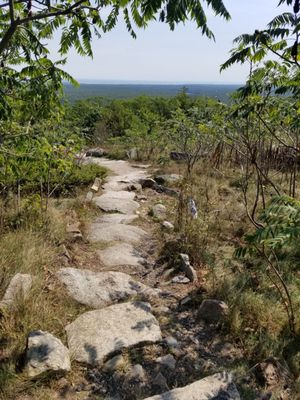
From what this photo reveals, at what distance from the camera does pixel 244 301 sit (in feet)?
12.2

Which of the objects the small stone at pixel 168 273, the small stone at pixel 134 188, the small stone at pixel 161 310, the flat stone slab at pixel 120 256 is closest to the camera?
Answer: the small stone at pixel 161 310

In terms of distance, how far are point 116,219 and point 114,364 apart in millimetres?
3971

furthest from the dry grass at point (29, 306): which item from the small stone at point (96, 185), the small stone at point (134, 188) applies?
the small stone at point (134, 188)

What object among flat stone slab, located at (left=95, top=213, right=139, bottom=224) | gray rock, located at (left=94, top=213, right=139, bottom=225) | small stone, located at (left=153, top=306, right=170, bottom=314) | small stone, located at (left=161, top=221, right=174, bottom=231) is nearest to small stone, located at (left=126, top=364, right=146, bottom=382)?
small stone, located at (left=153, top=306, right=170, bottom=314)

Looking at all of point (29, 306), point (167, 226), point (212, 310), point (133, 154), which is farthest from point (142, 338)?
point (133, 154)

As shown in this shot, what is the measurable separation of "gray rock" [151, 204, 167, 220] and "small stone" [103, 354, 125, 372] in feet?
13.5

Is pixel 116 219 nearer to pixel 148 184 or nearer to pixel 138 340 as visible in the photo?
pixel 148 184

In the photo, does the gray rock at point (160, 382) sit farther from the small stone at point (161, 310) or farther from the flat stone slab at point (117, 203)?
the flat stone slab at point (117, 203)

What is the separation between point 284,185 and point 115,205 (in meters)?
4.11

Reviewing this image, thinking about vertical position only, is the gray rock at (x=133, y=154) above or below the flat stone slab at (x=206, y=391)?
above

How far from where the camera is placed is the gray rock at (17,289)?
10.8 feet

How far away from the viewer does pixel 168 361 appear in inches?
120

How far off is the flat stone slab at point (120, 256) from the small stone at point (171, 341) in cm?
168

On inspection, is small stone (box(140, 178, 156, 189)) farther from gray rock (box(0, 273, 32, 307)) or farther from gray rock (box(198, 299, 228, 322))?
gray rock (box(0, 273, 32, 307))
